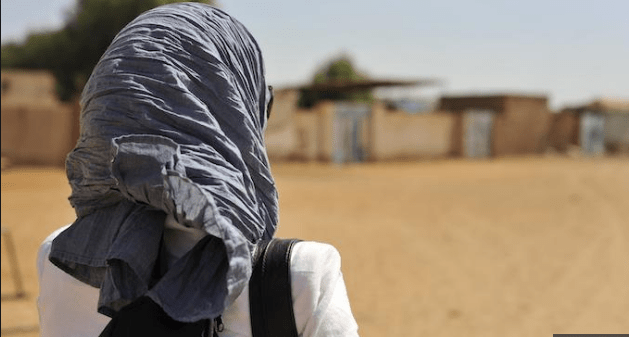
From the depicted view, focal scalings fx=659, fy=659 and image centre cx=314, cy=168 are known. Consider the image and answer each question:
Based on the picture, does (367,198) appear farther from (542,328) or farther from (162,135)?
(162,135)

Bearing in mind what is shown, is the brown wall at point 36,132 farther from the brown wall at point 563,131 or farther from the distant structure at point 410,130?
the brown wall at point 563,131

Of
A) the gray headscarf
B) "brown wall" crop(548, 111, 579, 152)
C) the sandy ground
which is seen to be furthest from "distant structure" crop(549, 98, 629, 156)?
the gray headscarf

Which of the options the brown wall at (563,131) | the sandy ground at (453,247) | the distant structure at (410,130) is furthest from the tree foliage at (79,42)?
the brown wall at (563,131)

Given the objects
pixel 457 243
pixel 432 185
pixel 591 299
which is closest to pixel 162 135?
pixel 591 299

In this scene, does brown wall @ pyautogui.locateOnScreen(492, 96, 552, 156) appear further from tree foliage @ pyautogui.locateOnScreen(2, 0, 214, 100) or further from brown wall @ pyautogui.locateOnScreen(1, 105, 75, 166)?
brown wall @ pyautogui.locateOnScreen(1, 105, 75, 166)

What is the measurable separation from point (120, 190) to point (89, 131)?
0.45ft

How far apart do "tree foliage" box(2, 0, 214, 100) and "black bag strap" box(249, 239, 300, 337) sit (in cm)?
2406

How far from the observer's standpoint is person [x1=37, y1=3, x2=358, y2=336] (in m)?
1.06

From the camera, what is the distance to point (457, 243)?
9062 millimetres

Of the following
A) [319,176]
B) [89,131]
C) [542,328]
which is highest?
[89,131]

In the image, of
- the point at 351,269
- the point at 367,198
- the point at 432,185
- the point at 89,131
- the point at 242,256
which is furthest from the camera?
the point at 432,185

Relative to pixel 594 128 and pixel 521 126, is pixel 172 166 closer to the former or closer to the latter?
pixel 521 126

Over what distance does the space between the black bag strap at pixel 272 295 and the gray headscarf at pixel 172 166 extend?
0.14 feet

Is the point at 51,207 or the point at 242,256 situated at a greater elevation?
the point at 242,256
